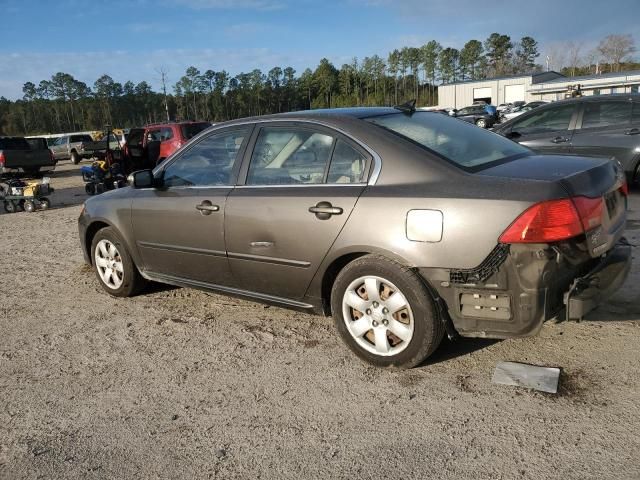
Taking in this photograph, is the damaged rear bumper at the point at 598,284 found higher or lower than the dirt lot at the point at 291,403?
higher

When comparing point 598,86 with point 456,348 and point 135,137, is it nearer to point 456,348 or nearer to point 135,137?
point 135,137

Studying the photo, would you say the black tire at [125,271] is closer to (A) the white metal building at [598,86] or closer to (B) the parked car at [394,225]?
(B) the parked car at [394,225]

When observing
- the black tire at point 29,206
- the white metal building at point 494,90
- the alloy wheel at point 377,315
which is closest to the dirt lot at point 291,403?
the alloy wheel at point 377,315

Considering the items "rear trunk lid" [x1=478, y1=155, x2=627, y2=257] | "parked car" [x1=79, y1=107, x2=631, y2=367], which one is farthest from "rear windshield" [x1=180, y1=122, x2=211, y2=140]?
"rear trunk lid" [x1=478, y1=155, x2=627, y2=257]

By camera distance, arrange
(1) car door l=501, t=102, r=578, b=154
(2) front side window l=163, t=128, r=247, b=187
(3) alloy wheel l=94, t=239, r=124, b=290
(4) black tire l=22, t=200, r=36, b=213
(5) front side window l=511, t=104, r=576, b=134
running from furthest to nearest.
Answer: (4) black tire l=22, t=200, r=36, b=213 → (5) front side window l=511, t=104, r=576, b=134 → (1) car door l=501, t=102, r=578, b=154 → (3) alloy wheel l=94, t=239, r=124, b=290 → (2) front side window l=163, t=128, r=247, b=187

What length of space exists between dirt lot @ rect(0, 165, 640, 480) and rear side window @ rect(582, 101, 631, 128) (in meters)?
4.96

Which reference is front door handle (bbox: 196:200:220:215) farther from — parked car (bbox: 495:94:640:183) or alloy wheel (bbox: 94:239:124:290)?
parked car (bbox: 495:94:640:183)

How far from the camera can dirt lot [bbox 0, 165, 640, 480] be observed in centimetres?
258

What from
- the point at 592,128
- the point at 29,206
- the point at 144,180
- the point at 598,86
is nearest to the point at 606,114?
the point at 592,128

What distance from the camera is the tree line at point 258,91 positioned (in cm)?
8712

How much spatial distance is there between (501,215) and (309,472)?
1.60m

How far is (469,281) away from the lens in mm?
3018

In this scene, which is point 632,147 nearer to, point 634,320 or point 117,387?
point 634,320

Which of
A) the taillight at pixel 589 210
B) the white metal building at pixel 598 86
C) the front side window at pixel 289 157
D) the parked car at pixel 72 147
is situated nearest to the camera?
the taillight at pixel 589 210
